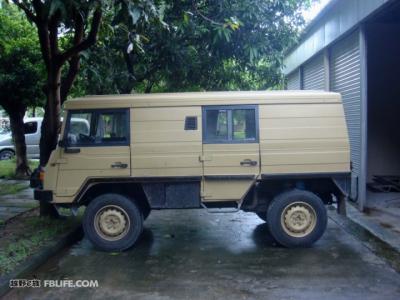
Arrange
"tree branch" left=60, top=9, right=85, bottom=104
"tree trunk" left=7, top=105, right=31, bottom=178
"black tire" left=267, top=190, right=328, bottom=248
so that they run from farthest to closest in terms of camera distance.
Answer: "tree trunk" left=7, top=105, right=31, bottom=178
"tree branch" left=60, top=9, right=85, bottom=104
"black tire" left=267, top=190, right=328, bottom=248

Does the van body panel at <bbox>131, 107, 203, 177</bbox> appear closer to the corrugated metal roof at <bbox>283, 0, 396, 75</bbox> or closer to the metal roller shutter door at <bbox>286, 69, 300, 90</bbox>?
the corrugated metal roof at <bbox>283, 0, 396, 75</bbox>

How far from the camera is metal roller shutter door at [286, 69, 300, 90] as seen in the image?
709 inches

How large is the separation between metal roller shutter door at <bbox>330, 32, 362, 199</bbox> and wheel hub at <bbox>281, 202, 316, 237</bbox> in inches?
131

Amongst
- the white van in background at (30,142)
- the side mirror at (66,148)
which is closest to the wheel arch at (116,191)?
the side mirror at (66,148)

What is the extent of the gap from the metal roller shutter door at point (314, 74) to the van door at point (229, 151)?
23.8ft

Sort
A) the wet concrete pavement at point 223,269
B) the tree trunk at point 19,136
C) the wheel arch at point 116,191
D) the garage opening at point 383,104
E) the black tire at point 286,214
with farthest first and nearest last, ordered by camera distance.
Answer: the tree trunk at point 19,136 → the garage opening at point 383,104 → the wheel arch at point 116,191 → the black tire at point 286,214 → the wet concrete pavement at point 223,269

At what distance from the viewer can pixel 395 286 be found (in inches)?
219

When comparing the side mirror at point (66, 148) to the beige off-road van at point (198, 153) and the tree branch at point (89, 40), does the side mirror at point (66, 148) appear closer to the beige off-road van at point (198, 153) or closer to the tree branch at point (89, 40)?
the beige off-road van at point (198, 153)

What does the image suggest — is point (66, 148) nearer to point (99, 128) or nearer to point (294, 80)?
point (99, 128)

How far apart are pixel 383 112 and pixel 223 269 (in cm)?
862

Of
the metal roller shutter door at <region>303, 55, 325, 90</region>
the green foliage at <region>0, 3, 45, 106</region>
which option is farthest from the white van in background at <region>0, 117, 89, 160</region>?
the metal roller shutter door at <region>303, 55, 325, 90</region>

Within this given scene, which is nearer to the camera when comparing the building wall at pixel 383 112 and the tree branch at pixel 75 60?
Result: the tree branch at pixel 75 60

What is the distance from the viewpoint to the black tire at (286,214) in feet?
23.7

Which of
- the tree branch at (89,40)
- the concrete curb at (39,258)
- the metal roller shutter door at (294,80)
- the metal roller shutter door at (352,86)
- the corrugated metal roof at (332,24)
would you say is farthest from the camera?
the metal roller shutter door at (294,80)
